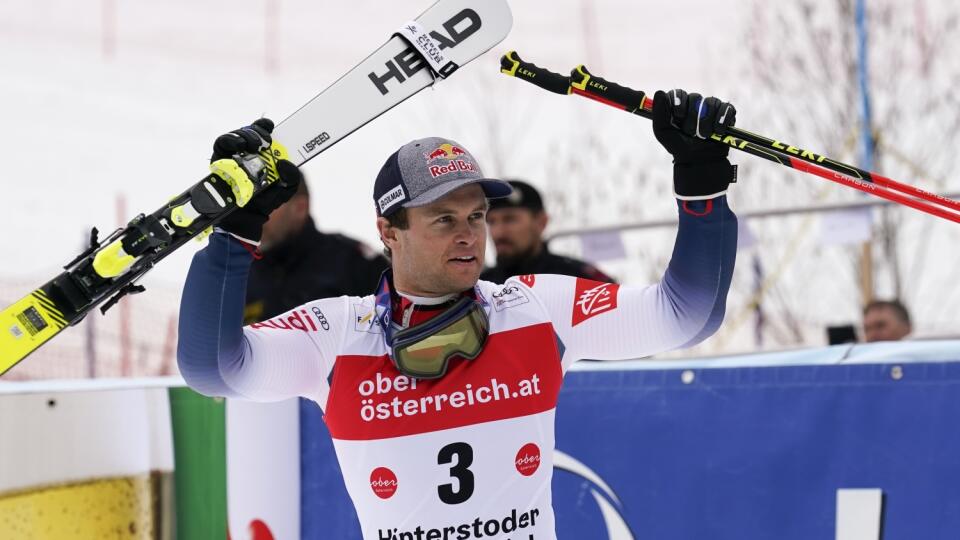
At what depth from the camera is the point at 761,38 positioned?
1287 centimetres

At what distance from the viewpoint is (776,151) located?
2.96 metres

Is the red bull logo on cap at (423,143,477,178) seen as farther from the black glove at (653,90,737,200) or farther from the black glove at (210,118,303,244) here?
the black glove at (653,90,737,200)

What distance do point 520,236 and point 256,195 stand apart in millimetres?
3080

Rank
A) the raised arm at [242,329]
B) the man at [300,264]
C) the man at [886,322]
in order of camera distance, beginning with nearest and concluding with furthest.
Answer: the raised arm at [242,329] → the man at [300,264] → the man at [886,322]

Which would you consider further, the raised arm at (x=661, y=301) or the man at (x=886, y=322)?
the man at (x=886, y=322)

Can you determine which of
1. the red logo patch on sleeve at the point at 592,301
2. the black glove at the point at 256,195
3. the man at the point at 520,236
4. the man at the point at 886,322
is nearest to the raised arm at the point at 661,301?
the red logo patch on sleeve at the point at 592,301

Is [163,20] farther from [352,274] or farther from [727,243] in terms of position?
[727,243]

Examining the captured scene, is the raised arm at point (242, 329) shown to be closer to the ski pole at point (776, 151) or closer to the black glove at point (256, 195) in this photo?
the black glove at point (256, 195)

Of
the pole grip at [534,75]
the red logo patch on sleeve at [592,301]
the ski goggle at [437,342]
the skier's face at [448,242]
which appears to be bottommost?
the ski goggle at [437,342]

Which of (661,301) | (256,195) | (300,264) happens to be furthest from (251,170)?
(300,264)

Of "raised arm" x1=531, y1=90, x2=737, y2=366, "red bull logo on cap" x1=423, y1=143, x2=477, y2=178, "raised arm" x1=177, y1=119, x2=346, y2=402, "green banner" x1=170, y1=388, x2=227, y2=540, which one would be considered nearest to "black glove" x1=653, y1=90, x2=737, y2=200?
"raised arm" x1=531, y1=90, x2=737, y2=366

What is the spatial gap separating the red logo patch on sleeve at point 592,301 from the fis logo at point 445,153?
1.55 ft

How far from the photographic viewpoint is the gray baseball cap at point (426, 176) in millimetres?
2898

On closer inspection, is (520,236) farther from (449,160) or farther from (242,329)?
(242,329)
